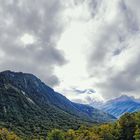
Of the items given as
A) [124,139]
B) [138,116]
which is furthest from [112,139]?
[138,116]

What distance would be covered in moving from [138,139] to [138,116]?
67.2ft

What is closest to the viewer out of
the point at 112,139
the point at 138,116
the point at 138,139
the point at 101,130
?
the point at 138,139

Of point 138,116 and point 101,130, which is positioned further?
point 101,130

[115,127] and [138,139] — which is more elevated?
[115,127]

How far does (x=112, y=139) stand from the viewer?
179375 mm

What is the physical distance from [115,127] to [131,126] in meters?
12.8

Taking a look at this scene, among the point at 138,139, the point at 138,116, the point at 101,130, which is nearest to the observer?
the point at 138,139

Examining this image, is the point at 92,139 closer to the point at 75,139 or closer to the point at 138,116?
the point at 75,139

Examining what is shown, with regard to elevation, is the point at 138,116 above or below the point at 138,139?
above

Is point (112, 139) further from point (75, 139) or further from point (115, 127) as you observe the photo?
point (75, 139)

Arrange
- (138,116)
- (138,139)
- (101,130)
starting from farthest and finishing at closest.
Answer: (101,130)
(138,116)
(138,139)

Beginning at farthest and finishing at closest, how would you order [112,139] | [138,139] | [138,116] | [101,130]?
[101,130], [112,139], [138,116], [138,139]

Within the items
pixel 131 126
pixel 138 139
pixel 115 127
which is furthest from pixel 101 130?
pixel 138 139

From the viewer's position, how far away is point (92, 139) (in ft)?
604
